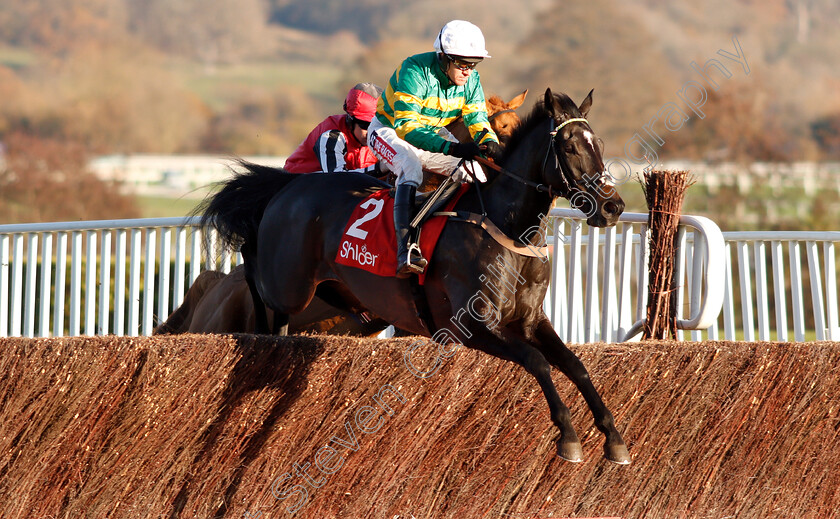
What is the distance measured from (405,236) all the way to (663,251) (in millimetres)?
1472

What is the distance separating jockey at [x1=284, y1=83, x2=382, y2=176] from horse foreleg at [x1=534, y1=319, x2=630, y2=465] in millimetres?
2001

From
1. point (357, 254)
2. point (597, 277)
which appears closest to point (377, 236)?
point (357, 254)

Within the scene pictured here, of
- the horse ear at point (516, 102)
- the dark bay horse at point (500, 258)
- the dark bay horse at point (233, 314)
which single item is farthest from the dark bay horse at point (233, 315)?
the horse ear at point (516, 102)

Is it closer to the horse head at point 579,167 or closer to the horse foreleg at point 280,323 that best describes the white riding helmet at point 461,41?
the horse head at point 579,167

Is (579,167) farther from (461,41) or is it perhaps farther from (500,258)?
(461,41)

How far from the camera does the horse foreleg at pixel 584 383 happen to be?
379 centimetres

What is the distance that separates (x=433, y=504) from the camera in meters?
4.46

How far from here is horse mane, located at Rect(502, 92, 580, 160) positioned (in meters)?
3.97

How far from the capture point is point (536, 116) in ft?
13.5

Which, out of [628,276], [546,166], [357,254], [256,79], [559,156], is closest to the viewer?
[559,156]

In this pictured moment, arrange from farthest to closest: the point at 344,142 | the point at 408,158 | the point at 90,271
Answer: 1. the point at 90,271
2. the point at 344,142
3. the point at 408,158

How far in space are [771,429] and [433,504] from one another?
1.58m

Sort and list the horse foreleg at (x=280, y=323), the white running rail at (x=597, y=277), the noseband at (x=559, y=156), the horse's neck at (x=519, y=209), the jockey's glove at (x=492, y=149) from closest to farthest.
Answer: the noseband at (x=559, y=156) → the horse's neck at (x=519, y=209) → the jockey's glove at (x=492, y=149) → the white running rail at (x=597, y=277) → the horse foreleg at (x=280, y=323)

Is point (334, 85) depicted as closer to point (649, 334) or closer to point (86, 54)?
point (86, 54)
